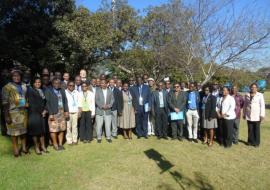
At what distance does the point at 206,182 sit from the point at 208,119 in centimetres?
325

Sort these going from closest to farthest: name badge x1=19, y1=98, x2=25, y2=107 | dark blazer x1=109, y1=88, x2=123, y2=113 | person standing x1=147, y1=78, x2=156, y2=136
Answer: name badge x1=19, y1=98, x2=25, y2=107 < dark blazer x1=109, y1=88, x2=123, y2=113 < person standing x1=147, y1=78, x2=156, y2=136

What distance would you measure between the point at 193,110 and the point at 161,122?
46.0 inches

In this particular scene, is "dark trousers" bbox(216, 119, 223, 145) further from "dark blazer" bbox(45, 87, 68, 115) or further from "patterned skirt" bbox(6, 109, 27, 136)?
"patterned skirt" bbox(6, 109, 27, 136)

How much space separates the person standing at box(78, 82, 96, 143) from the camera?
9.34 meters

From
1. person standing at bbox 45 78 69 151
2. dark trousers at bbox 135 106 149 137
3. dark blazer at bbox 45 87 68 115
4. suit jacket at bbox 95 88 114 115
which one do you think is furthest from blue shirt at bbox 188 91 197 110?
dark blazer at bbox 45 87 68 115

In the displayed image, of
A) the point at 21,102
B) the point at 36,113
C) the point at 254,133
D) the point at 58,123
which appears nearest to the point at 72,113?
the point at 58,123

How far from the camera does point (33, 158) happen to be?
758 cm

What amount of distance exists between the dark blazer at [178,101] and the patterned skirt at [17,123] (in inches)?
181

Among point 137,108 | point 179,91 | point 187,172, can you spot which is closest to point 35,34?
point 137,108

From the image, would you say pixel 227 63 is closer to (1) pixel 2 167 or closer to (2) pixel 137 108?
(2) pixel 137 108

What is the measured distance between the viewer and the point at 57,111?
27.3ft

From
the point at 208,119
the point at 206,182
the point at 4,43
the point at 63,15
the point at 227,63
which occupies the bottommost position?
the point at 206,182

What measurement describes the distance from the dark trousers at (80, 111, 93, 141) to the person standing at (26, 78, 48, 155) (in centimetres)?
163

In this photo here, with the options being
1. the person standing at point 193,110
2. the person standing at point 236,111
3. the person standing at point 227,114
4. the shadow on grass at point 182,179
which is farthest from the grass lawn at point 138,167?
the person standing at point 193,110
